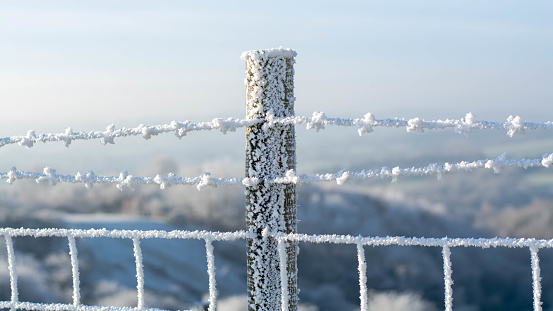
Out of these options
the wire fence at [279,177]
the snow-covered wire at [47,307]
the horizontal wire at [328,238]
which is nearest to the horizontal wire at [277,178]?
the wire fence at [279,177]

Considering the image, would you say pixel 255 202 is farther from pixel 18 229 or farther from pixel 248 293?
pixel 18 229

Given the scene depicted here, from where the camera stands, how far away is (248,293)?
2.61 metres

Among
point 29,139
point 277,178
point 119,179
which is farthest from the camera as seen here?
point 29,139

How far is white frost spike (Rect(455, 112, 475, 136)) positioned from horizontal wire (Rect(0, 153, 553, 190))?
0.13m

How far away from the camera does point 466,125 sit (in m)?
2.24

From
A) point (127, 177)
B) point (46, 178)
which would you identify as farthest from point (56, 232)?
point (127, 177)

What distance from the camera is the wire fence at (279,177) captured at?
7.31 ft

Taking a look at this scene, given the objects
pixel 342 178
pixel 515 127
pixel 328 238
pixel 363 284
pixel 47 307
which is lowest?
pixel 47 307

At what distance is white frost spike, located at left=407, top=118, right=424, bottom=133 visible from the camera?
7.47 ft

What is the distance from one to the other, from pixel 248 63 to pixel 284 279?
1.05 m

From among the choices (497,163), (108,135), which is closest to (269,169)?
(108,135)

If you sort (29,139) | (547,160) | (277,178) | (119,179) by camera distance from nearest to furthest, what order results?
(547,160) < (277,178) < (119,179) < (29,139)

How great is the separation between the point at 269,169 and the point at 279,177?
0.06m

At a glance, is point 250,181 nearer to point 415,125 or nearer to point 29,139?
point 415,125
